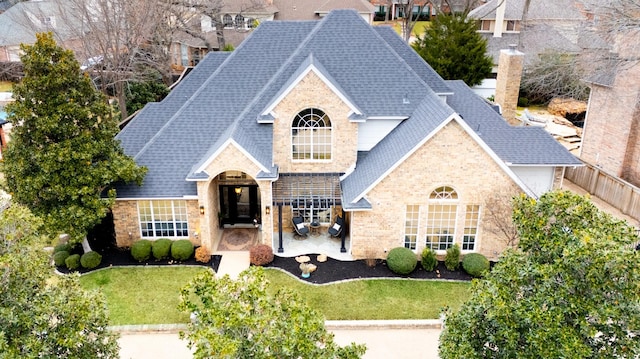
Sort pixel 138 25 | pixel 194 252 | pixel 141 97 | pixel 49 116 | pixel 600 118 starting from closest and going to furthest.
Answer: pixel 49 116 → pixel 194 252 → pixel 600 118 → pixel 138 25 → pixel 141 97

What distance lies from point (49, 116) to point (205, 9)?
2793 cm

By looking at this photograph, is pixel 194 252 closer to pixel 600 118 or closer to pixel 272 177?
pixel 272 177

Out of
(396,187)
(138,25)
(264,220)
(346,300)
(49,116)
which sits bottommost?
(346,300)

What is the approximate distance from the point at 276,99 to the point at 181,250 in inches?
302

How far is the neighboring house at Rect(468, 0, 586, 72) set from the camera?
48.4m

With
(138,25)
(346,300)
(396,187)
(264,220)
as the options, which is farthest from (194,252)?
(138,25)

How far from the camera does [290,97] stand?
22.5 m

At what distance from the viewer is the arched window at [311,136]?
75.7ft

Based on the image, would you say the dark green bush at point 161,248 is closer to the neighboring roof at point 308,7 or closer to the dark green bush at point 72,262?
the dark green bush at point 72,262

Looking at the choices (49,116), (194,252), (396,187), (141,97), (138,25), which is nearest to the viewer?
(49,116)

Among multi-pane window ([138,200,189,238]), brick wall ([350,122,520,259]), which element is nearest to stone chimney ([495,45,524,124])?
brick wall ([350,122,520,259])

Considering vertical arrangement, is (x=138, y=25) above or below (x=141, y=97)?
above

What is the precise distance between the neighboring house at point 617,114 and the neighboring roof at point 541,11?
27722 mm

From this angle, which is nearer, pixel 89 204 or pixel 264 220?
pixel 89 204
